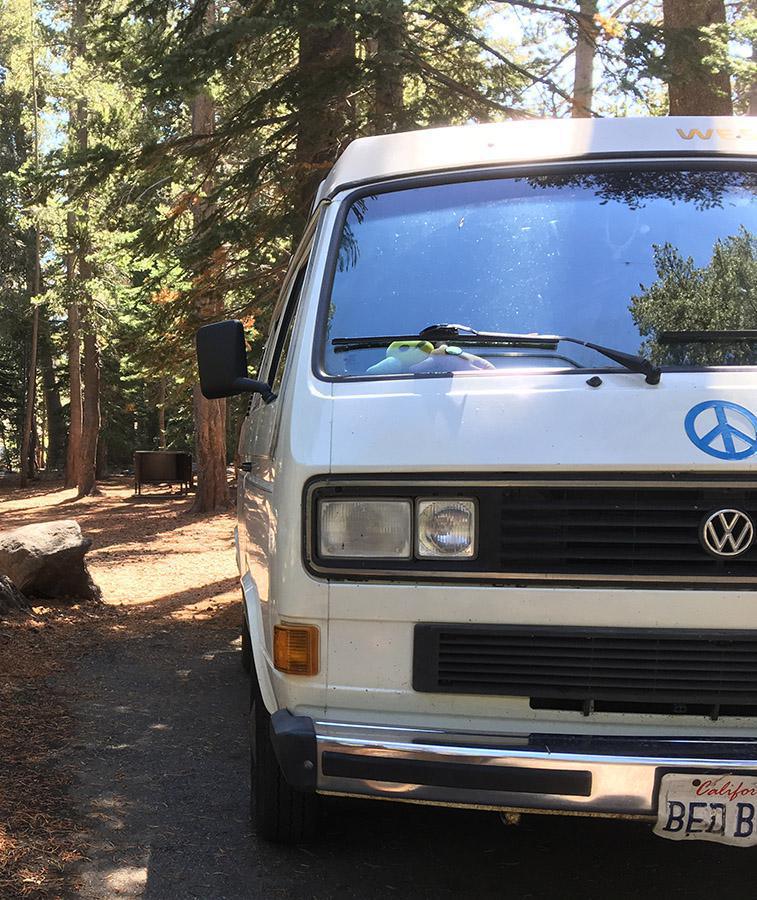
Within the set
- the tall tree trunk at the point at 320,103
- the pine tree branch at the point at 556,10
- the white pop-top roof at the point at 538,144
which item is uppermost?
the pine tree branch at the point at 556,10

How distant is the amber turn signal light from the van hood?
0.51 meters

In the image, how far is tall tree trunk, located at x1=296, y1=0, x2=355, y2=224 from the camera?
27.1 ft

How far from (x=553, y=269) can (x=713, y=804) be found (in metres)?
1.87

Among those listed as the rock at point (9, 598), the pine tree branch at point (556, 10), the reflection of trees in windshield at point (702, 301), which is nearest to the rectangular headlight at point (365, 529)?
the reflection of trees in windshield at point (702, 301)

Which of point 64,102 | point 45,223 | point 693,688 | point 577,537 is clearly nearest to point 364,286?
point 577,537

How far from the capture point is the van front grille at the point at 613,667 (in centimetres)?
273

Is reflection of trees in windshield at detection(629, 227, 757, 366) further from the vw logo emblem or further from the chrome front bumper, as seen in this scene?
the chrome front bumper

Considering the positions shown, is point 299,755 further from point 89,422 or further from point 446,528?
point 89,422

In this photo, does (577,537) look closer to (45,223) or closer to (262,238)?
(262,238)

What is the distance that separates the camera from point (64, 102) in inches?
960

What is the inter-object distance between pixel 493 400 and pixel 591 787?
3.72ft

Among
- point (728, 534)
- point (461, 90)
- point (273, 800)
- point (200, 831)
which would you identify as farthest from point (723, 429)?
point (461, 90)

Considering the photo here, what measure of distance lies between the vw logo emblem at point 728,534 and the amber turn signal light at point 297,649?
1.18m

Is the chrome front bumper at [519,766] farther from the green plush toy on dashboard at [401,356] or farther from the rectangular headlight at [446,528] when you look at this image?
the green plush toy on dashboard at [401,356]
